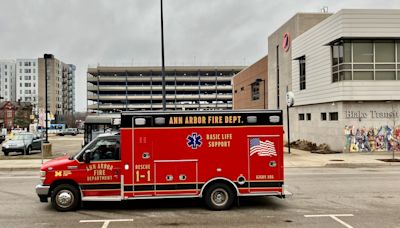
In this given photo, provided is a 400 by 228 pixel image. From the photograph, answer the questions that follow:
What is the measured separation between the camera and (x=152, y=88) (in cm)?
12206

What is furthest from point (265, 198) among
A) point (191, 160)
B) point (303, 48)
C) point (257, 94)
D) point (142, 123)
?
point (257, 94)

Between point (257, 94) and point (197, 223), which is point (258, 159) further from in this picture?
point (257, 94)

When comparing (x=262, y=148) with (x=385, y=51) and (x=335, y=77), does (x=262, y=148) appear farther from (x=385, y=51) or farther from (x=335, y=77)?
(x=385, y=51)

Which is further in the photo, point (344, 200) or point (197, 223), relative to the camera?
point (344, 200)

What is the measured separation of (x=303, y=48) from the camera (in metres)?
33.4

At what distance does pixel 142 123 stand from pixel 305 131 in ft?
85.1

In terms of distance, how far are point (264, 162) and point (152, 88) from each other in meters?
114

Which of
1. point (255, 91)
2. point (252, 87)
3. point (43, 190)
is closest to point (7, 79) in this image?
point (252, 87)

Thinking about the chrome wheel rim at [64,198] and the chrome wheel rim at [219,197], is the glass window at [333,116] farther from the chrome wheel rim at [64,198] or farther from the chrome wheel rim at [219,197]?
the chrome wheel rim at [64,198]

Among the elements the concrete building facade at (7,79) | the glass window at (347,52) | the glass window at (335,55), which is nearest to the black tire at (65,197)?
the glass window at (347,52)

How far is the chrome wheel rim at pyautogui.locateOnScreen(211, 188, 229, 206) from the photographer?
9.52 metres

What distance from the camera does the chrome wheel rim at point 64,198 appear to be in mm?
9383

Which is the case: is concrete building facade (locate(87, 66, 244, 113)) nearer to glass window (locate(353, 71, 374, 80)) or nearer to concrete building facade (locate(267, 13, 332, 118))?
concrete building facade (locate(267, 13, 332, 118))

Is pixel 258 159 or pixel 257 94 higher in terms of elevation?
pixel 257 94
